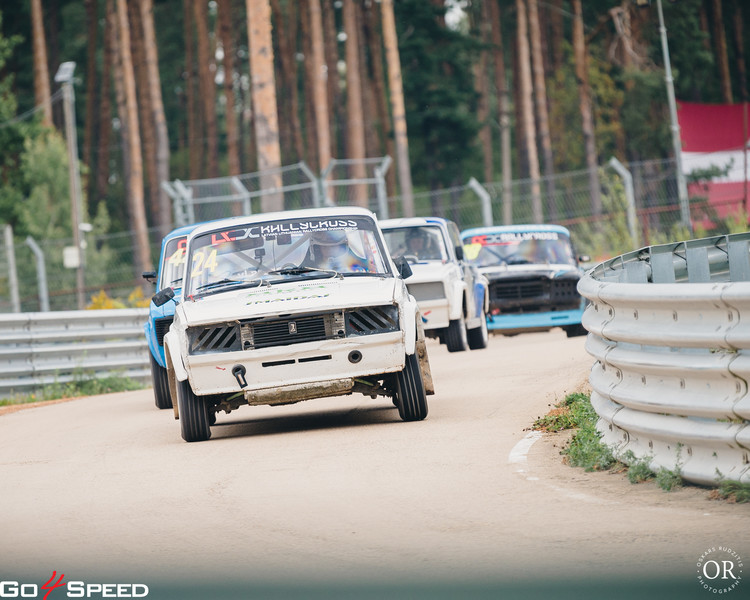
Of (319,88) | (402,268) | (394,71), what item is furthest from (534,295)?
(319,88)

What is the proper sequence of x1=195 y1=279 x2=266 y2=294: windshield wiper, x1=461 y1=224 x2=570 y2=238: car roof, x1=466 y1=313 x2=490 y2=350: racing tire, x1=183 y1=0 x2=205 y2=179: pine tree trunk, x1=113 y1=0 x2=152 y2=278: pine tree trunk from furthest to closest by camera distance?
1. x1=183 y1=0 x2=205 y2=179: pine tree trunk
2. x1=113 y1=0 x2=152 y2=278: pine tree trunk
3. x1=461 y1=224 x2=570 y2=238: car roof
4. x1=466 y1=313 x2=490 y2=350: racing tire
5. x1=195 y1=279 x2=266 y2=294: windshield wiper

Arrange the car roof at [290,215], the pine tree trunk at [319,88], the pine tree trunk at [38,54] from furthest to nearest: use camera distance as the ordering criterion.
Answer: the pine tree trunk at [38,54] < the pine tree trunk at [319,88] < the car roof at [290,215]

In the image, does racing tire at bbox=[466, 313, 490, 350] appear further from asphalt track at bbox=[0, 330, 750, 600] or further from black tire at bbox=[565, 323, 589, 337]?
asphalt track at bbox=[0, 330, 750, 600]

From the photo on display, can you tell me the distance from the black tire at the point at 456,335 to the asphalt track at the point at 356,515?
663cm

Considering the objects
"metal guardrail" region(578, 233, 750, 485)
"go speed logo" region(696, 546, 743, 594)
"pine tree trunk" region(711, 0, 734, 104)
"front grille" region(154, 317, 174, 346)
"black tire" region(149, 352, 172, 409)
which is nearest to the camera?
"go speed logo" region(696, 546, 743, 594)

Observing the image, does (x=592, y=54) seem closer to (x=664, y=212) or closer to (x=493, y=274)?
(x=664, y=212)

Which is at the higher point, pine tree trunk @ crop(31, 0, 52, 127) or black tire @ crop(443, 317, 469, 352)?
pine tree trunk @ crop(31, 0, 52, 127)

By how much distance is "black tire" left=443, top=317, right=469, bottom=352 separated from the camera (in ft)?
60.6

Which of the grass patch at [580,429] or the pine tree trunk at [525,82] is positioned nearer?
the grass patch at [580,429]

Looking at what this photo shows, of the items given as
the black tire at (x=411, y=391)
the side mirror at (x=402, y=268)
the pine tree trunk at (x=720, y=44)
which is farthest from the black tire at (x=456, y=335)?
the pine tree trunk at (x=720, y=44)

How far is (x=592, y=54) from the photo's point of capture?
230 feet

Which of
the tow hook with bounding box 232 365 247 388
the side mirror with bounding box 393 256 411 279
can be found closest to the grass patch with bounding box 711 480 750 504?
the tow hook with bounding box 232 365 247 388

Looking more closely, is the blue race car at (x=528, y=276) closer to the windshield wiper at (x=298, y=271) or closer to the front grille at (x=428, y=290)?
the front grille at (x=428, y=290)

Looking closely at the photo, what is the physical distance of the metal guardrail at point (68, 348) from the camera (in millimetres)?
18203
